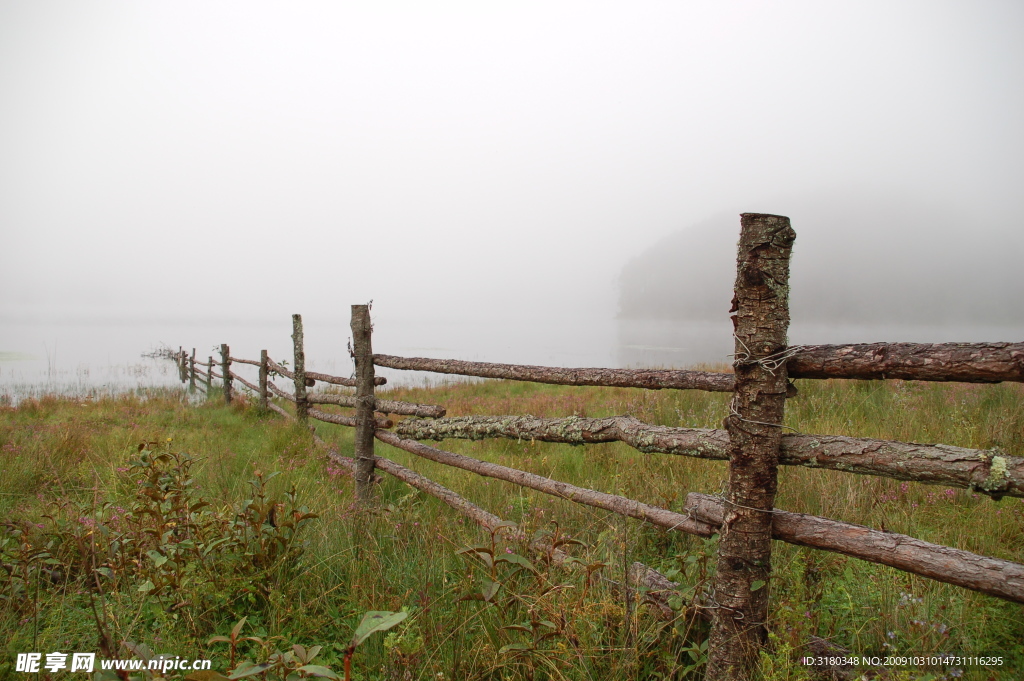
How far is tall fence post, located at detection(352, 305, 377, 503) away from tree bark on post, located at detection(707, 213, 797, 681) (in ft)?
10.6

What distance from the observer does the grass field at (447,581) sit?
6.09 ft

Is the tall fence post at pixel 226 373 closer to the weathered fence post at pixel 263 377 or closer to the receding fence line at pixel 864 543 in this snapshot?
the weathered fence post at pixel 263 377

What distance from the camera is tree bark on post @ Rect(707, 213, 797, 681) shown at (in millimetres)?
1840

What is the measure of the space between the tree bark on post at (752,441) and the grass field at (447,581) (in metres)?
0.13

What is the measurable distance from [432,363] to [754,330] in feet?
8.62

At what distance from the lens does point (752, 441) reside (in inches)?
74.1

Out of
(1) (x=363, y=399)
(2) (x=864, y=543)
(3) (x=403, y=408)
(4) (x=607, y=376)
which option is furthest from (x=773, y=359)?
(1) (x=363, y=399)

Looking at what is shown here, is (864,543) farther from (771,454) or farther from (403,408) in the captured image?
(403,408)

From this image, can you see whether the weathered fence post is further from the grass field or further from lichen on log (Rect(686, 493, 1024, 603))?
lichen on log (Rect(686, 493, 1024, 603))

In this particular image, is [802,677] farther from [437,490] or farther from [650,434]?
[437,490]

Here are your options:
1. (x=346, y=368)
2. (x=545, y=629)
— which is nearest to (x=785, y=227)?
(x=545, y=629)

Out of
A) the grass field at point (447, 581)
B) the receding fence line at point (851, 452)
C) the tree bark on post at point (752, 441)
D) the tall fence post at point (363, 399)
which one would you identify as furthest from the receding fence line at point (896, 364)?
the tall fence post at point (363, 399)

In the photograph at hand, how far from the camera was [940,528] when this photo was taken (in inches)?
117

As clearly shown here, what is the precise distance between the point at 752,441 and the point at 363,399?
3420 millimetres
